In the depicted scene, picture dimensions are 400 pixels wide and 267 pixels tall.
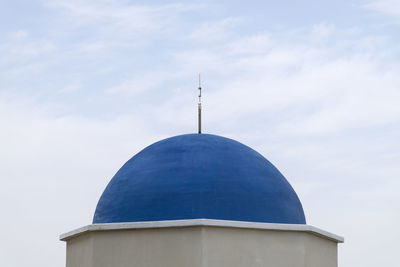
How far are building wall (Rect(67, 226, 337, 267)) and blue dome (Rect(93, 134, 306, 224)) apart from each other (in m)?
0.47

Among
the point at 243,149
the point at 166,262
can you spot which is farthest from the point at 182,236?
the point at 243,149

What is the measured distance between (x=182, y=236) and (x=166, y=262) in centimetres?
57

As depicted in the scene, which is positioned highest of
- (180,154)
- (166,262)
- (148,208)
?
(180,154)

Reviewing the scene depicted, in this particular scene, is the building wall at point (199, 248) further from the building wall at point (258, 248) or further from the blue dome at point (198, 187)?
the blue dome at point (198, 187)

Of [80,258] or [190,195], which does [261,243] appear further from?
[80,258]

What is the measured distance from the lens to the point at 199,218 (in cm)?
1517

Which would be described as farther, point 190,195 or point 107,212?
point 107,212

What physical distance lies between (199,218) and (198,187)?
67cm

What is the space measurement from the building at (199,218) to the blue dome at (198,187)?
2 centimetres

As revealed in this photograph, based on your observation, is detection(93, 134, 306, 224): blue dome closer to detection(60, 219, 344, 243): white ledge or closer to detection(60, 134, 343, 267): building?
detection(60, 134, 343, 267): building

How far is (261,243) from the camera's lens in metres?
15.2

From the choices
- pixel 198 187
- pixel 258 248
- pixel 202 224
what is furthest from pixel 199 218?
pixel 258 248

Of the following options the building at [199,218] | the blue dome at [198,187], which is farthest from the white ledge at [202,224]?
the blue dome at [198,187]

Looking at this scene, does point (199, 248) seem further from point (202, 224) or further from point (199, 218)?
point (199, 218)
